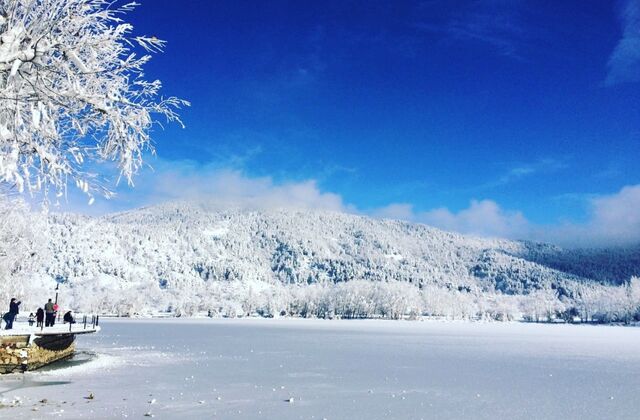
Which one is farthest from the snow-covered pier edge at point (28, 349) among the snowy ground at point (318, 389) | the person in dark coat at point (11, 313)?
the person in dark coat at point (11, 313)

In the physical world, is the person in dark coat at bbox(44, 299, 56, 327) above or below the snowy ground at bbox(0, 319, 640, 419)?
above

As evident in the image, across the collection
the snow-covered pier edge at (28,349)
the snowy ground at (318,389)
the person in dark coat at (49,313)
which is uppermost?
the person in dark coat at (49,313)

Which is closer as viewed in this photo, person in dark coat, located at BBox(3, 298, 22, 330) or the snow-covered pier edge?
the snow-covered pier edge

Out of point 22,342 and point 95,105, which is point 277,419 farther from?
point 22,342

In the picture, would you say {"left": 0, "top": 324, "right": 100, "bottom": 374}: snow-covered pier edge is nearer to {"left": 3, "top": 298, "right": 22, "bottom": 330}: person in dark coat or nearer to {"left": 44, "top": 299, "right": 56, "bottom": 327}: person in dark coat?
{"left": 3, "top": 298, "right": 22, "bottom": 330}: person in dark coat

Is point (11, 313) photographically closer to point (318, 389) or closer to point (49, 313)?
point (49, 313)

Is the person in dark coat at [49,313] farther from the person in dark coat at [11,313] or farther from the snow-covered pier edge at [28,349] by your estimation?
the snow-covered pier edge at [28,349]

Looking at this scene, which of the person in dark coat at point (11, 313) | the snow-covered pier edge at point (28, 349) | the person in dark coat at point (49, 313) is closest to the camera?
the snow-covered pier edge at point (28, 349)

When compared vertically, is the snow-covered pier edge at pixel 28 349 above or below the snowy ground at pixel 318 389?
above

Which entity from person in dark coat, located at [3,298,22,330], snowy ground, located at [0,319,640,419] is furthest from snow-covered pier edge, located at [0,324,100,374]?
person in dark coat, located at [3,298,22,330]

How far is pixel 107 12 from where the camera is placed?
834cm

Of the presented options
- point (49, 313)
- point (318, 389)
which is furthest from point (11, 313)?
point (318, 389)

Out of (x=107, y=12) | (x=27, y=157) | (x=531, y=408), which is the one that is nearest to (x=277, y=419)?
(x=531, y=408)

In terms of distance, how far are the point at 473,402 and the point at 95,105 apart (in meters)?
17.6
